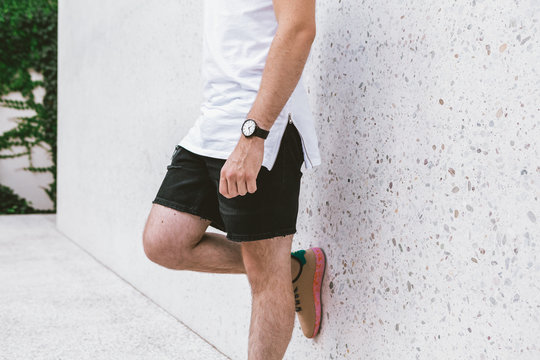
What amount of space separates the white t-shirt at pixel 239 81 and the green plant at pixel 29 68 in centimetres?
571

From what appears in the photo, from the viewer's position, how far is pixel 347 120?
166cm

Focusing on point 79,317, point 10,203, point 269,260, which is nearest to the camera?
point 269,260

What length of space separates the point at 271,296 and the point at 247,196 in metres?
0.31

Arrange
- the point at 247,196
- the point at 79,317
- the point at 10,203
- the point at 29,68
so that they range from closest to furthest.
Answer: the point at 247,196 → the point at 79,317 → the point at 10,203 → the point at 29,68

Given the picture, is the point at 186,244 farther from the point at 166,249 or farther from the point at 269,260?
the point at 269,260

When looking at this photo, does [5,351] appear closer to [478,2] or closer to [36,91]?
[478,2]

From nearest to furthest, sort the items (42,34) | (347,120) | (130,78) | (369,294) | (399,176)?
1. (399,176)
2. (369,294)
3. (347,120)
4. (130,78)
5. (42,34)

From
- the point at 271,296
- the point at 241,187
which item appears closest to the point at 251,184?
the point at 241,187

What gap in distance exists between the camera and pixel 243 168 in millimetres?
1308

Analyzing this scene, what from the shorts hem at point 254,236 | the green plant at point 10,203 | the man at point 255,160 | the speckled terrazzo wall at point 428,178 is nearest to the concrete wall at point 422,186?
the speckled terrazzo wall at point 428,178

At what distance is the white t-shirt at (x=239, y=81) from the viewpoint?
4.83 feet

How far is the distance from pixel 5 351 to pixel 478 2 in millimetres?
2193

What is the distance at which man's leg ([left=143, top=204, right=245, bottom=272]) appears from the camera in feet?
5.51

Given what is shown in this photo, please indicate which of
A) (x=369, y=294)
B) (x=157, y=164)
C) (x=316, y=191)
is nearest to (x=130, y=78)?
(x=157, y=164)
